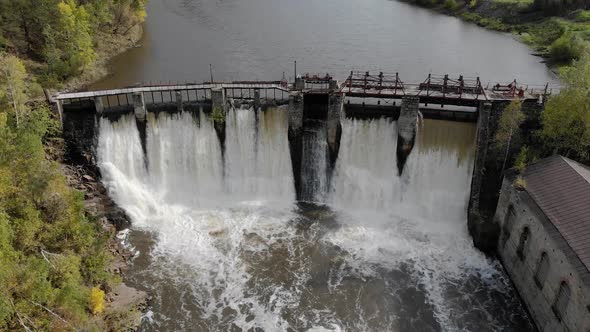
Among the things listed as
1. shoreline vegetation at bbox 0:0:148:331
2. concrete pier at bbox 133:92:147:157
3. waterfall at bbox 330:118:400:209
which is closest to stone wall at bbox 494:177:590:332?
waterfall at bbox 330:118:400:209

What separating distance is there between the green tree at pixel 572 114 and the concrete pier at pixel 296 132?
1897 cm

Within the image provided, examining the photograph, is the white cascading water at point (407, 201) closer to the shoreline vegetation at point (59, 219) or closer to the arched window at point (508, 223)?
the arched window at point (508, 223)

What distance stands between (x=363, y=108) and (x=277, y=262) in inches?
589

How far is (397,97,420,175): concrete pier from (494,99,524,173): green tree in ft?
21.2

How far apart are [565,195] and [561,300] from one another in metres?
6.60

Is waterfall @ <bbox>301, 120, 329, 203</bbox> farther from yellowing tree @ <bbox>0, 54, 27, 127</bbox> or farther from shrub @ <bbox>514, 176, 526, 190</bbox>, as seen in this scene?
yellowing tree @ <bbox>0, 54, 27, 127</bbox>

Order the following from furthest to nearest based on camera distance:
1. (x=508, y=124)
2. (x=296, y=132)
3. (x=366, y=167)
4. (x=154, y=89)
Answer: (x=366, y=167) < (x=296, y=132) < (x=154, y=89) < (x=508, y=124)

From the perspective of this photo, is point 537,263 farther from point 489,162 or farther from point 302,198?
point 302,198

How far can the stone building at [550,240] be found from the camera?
2706 centimetres

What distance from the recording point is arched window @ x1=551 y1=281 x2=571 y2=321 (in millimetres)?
27873

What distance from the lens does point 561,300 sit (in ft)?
93.6

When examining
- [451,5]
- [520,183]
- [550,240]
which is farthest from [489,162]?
[451,5]

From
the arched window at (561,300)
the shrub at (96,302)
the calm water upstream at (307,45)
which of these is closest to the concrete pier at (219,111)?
the shrub at (96,302)

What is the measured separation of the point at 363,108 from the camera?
41281mm
